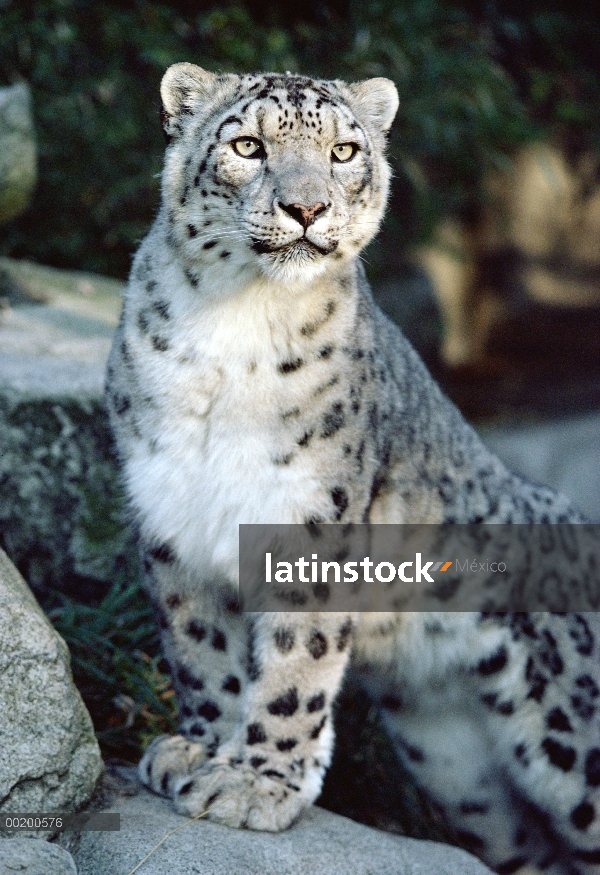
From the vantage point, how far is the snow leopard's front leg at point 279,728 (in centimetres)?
323

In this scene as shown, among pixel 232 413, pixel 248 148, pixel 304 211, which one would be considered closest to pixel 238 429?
pixel 232 413

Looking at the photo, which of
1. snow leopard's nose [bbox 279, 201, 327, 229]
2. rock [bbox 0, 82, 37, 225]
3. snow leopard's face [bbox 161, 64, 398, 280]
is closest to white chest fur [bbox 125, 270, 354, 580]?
snow leopard's face [bbox 161, 64, 398, 280]

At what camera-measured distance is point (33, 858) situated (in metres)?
2.62

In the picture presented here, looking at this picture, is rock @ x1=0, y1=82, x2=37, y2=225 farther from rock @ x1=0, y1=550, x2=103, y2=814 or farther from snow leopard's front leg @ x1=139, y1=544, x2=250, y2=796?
rock @ x1=0, y1=550, x2=103, y2=814

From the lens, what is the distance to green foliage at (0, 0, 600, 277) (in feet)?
25.7

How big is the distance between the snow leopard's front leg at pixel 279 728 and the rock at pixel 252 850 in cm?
8

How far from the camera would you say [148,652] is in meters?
4.57

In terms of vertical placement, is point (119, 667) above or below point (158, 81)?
below

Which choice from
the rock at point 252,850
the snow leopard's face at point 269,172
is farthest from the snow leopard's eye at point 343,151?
the rock at point 252,850

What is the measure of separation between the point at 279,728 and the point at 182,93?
1919 millimetres

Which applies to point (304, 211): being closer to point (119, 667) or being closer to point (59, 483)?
point (59, 483)

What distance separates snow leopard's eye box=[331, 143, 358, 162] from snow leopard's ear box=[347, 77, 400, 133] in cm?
28

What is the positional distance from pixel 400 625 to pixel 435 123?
19.2 ft

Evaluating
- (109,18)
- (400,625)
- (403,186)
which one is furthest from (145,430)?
(403,186)
